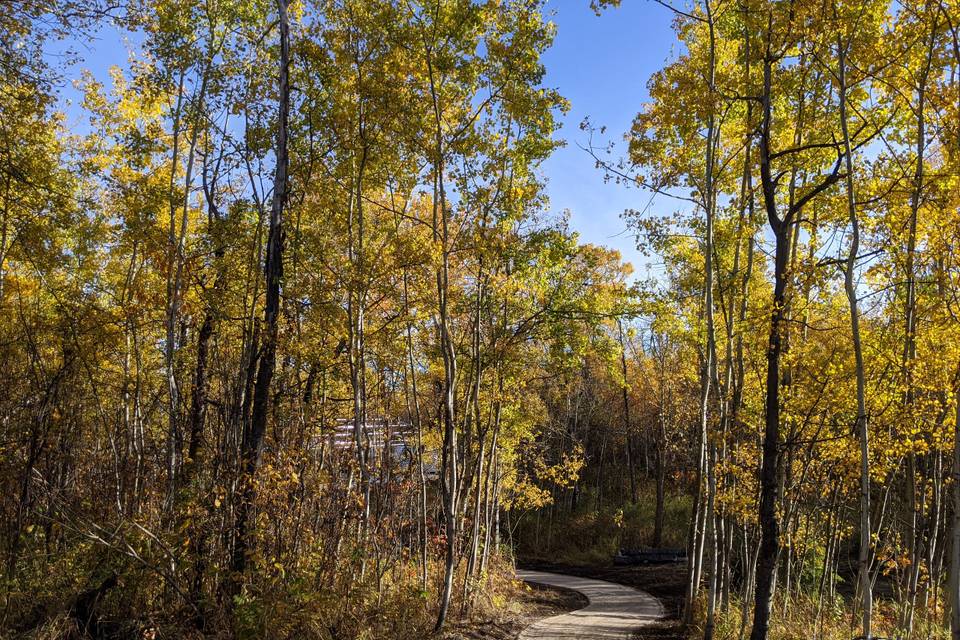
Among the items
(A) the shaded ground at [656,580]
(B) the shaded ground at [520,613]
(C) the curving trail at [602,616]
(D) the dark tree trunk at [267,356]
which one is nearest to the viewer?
(D) the dark tree trunk at [267,356]

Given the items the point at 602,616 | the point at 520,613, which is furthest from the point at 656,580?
the point at 520,613

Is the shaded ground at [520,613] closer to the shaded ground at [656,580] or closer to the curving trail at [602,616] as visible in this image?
the curving trail at [602,616]

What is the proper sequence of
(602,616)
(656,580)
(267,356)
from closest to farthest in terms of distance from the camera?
1. (267,356)
2. (602,616)
3. (656,580)

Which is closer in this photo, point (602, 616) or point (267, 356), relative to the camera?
point (267, 356)

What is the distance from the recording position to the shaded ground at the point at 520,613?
28.9 feet

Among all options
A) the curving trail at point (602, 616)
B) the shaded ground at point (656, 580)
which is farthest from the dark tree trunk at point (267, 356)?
the shaded ground at point (656, 580)

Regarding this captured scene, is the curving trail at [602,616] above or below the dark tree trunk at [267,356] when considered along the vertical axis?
below

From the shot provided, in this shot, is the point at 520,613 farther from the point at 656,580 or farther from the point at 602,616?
the point at 656,580

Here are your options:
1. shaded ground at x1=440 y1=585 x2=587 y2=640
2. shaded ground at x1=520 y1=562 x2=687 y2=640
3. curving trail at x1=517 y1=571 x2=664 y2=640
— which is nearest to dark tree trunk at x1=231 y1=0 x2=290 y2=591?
shaded ground at x1=440 y1=585 x2=587 y2=640

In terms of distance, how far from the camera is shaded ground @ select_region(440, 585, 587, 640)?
881cm

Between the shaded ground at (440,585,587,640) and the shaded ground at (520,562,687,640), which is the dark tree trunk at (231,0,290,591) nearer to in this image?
the shaded ground at (440,585,587,640)

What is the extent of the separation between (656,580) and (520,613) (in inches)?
271

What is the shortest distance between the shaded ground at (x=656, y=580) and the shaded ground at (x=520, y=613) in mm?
1907

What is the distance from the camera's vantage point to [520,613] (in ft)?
36.4
